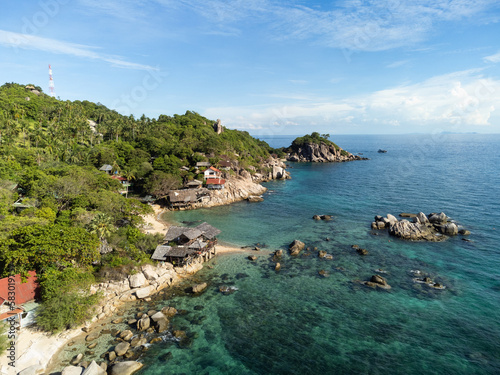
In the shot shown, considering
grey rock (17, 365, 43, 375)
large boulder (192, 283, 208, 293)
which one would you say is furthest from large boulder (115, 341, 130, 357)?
large boulder (192, 283, 208, 293)

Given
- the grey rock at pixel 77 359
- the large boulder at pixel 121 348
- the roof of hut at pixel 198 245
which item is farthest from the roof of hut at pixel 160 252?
the grey rock at pixel 77 359

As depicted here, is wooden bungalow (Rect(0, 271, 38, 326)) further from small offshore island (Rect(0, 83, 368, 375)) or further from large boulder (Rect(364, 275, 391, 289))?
large boulder (Rect(364, 275, 391, 289))

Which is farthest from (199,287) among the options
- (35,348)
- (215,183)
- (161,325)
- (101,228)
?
(215,183)

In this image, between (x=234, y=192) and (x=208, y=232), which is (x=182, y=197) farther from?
(x=208, y=232)

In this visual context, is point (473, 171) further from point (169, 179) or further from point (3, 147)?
point (3, 147)

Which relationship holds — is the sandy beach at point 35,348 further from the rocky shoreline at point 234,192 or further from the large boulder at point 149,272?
the rocky shoreline at point 234,192
